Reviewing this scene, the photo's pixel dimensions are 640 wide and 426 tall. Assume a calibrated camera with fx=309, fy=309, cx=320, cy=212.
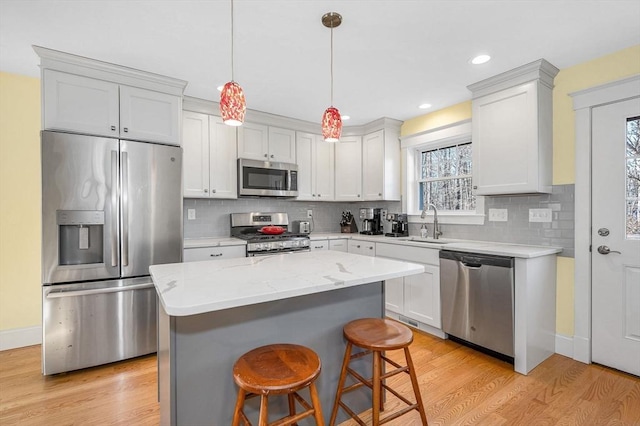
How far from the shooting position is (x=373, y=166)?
13.8ft

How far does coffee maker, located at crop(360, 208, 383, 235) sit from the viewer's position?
4.33 m

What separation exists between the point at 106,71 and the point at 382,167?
10.0ft

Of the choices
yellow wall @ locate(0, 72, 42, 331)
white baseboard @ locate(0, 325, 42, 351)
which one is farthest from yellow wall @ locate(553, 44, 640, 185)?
white baseboard @ locate(0, 325, 42, 351)

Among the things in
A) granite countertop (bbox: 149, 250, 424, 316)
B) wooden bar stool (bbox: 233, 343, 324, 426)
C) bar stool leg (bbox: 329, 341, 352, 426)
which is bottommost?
bar stool leg (bbox: 329, 341, 352, 426)

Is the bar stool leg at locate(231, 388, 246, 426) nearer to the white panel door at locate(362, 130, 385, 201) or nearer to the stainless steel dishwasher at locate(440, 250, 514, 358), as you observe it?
the stainless steel dishwasher at locate(440, 250, 514, 358)

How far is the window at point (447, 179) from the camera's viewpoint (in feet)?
11.7

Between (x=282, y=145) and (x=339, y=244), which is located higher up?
(x=282, y=145)

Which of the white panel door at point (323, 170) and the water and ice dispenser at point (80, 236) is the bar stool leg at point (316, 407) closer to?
the water and ice dispenser at point (80, 236)

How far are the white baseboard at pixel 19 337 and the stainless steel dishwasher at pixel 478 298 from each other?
3.86 m

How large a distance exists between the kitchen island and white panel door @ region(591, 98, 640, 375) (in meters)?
1.86

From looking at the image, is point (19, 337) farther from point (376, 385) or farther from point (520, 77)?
point (520, 77)

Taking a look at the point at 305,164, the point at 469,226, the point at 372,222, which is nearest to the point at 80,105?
the point at 305,164

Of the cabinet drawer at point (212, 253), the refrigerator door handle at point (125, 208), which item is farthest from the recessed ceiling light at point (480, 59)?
the refrigerator door handle at point (125, 208)

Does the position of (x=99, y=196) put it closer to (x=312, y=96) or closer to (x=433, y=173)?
(x=312, y=96)
